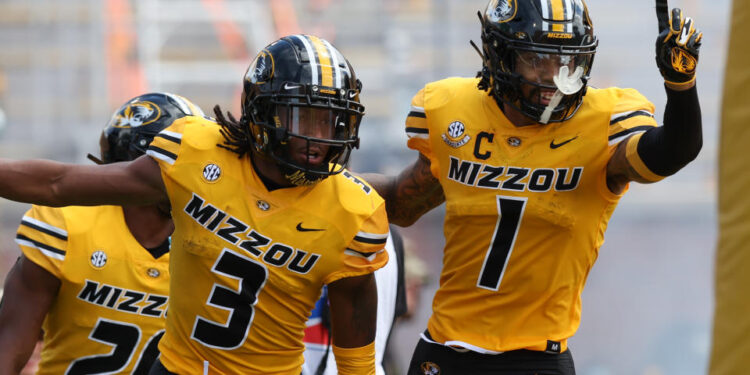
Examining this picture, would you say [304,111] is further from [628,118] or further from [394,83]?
[394,83]

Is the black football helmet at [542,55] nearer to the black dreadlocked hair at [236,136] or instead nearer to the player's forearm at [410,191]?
the player's forearm at [410,191]

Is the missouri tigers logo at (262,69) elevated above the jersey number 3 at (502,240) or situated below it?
above

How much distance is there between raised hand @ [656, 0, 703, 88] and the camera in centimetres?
308

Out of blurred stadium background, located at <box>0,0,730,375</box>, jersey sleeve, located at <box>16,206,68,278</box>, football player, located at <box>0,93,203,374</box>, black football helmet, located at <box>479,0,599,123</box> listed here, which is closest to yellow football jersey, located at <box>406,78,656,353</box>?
black football helmet, located at <box>479,0,599,123</box>

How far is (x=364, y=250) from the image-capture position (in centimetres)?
339

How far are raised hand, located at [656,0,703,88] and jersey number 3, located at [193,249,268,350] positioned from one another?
4.45 ft

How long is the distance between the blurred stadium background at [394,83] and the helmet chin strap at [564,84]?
7693 millimetres

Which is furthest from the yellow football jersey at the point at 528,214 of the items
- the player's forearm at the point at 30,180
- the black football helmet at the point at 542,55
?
the player's forearm at the point at 30,180

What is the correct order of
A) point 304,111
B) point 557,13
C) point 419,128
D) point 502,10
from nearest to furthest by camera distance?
point 304,111 → point 557,13 → point 502,10 → point 419,128

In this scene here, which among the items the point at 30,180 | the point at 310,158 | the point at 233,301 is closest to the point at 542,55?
the point at 310,158

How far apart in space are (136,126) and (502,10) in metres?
1.62

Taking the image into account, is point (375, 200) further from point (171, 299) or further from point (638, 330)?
point (638, 330)

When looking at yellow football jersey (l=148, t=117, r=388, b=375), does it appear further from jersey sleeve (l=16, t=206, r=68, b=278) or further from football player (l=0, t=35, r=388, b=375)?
jersey sleeve (l=16, t=206, r=68, b=278)

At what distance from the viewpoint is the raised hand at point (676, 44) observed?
3.08 metres
